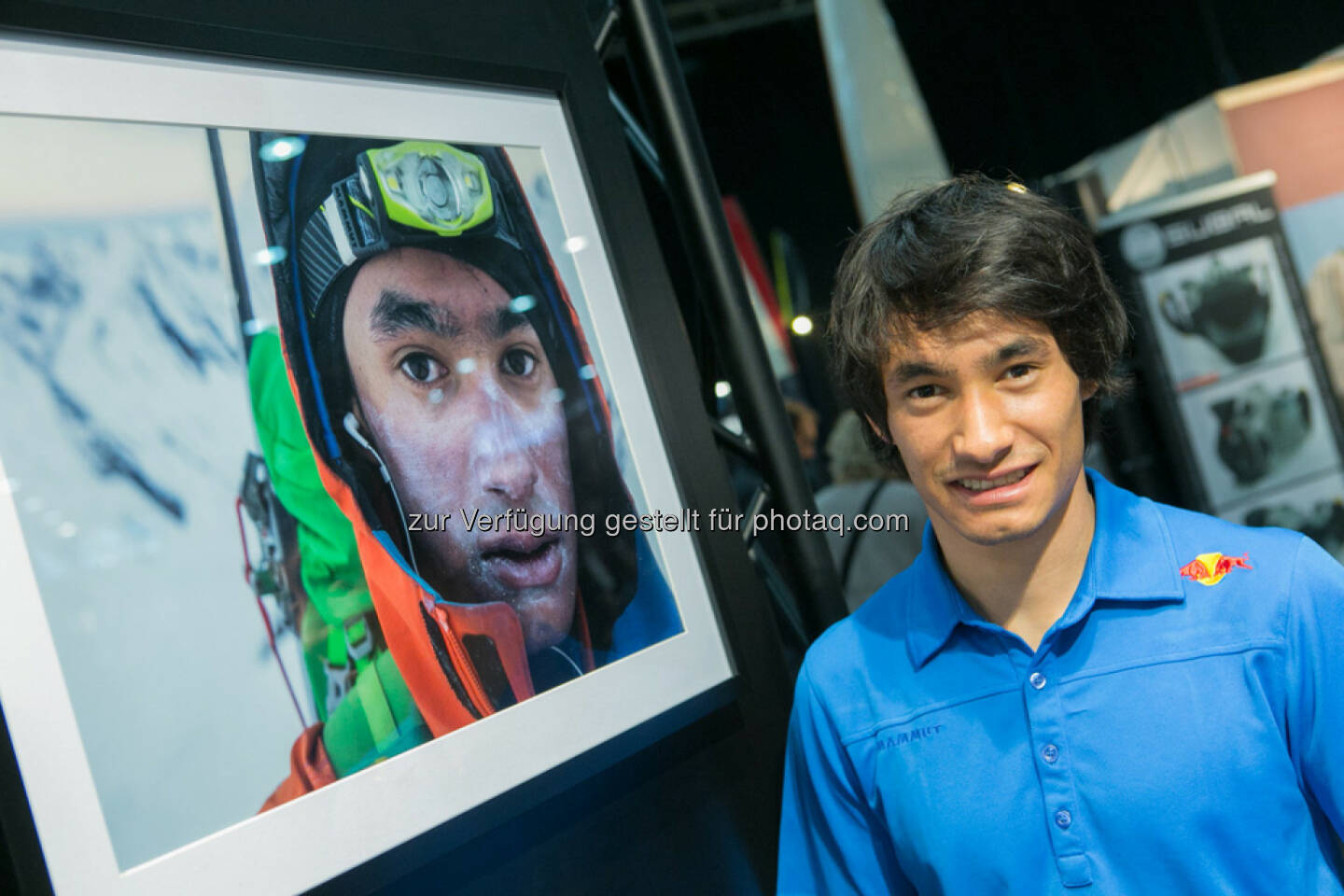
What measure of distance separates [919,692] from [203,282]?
0.96 metres

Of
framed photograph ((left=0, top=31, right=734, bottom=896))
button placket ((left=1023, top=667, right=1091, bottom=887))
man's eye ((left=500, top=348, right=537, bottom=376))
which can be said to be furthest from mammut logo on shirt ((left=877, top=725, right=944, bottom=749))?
man's eye ((left=500, top=348, right=537, bottom=376))

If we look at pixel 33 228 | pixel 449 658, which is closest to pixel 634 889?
pixel 449 658

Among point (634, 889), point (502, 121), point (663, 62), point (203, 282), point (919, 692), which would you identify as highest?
point (663, 62)

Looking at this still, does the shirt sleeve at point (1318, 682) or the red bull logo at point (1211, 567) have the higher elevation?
the red bull logo at point (1211, 567)

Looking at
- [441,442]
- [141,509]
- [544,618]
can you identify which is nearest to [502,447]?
[441,442]

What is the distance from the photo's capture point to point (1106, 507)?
1329 millimetres

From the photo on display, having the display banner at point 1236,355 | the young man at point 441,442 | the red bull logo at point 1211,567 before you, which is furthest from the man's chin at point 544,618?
the display banner at point 1236,355

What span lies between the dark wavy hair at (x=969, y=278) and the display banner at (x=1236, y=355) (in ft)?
15.0

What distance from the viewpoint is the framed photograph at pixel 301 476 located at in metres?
0.88

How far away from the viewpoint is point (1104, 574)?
125 centimetres

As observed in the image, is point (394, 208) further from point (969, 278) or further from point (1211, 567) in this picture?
point (1211, 567)

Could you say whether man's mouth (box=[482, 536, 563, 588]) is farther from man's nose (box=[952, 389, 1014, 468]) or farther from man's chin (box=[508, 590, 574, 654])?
man's nose (box=[952, 389, 1014, 468])

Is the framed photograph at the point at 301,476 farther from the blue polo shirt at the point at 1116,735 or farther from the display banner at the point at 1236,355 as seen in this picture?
the display banner at the point at 1236,355

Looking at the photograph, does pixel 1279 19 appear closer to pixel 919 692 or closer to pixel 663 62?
pixel 663 62
